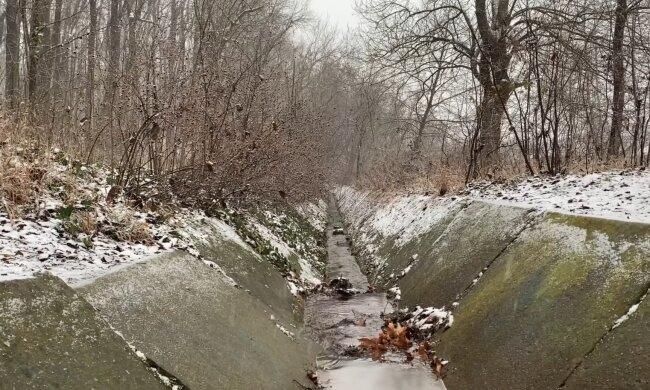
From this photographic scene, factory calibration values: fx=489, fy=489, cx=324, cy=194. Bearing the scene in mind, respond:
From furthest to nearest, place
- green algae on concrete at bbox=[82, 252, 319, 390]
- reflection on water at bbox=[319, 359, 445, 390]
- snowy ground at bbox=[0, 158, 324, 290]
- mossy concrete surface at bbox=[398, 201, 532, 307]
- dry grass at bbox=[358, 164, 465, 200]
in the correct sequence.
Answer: dry grass at bbox=[358, 164, 465, 200] → mossy concrete surface at bbox=[398, 201, 532, 307] → reflection on water at bbox=[319, 359, 445, 390] → snowy ground at bbox=[0, 158, 324, 290] → green algae on concrete at bbox=[82, 252, 319, 390]

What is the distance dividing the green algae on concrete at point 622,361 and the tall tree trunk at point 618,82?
A: 285 inches

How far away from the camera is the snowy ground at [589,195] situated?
4525mm

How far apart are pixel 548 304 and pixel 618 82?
8323mm

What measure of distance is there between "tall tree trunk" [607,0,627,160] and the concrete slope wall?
5330mm

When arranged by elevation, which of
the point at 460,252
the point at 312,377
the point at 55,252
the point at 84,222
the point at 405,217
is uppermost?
the point at 84,222

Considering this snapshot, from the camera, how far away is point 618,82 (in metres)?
10.1

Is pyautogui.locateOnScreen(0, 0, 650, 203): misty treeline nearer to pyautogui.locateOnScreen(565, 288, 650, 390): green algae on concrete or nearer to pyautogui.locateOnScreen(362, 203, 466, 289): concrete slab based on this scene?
pyautogui.locateOnScreen(362, 203, 466, 289): concrete slab

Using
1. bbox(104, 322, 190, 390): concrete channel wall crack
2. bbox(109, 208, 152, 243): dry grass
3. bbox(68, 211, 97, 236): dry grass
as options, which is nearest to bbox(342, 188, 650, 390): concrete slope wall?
bbox(104, 322, 190, 390): concrete channel wall crack

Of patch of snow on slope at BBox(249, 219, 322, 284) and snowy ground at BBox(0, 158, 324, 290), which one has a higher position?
snowy ground at BBox(0, 158, 324, 290)

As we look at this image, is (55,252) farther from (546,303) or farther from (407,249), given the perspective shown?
(407,249)

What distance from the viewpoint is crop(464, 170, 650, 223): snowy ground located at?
4.53 m

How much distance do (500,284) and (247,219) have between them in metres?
4.99

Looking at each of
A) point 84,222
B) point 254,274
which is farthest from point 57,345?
point 254,274

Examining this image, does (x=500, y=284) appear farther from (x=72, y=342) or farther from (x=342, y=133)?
(x=342, y=133)
